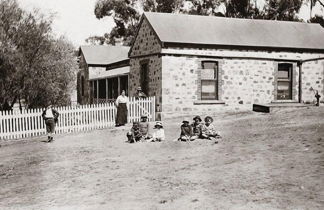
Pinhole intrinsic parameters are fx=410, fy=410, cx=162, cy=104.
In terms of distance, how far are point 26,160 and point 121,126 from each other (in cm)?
717

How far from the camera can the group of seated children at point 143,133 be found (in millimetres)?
13000

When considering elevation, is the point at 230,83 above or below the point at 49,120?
above

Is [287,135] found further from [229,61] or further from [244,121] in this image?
[229,61]

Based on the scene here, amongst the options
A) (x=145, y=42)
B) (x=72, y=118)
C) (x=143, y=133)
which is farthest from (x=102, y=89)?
(x=143, y=133)

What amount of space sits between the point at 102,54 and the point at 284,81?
861 inches

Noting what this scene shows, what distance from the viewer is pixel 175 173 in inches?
332

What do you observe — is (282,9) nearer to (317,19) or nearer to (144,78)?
(317,19)

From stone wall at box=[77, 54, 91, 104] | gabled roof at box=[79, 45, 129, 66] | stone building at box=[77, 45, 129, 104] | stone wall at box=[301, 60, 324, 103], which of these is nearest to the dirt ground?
stone wall at box=[301, 60, 324, 103]

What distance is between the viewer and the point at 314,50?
22391mm

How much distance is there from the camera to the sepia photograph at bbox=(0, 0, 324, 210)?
7148mm

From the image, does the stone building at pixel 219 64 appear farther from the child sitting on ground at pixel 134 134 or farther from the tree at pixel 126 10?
the tree at pixel 126 10

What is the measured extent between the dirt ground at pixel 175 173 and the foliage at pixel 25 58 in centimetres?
639

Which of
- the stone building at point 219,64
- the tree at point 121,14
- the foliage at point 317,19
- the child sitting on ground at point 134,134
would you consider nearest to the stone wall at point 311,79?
the stone building at point 219,64

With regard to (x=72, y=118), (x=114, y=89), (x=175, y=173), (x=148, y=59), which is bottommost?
(x=175, y=173)
